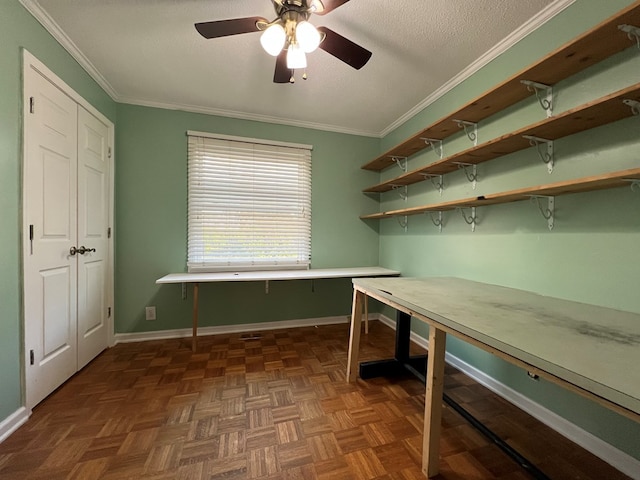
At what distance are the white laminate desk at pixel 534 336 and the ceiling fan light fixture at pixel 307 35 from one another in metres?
1.41

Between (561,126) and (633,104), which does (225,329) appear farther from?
(633,104)

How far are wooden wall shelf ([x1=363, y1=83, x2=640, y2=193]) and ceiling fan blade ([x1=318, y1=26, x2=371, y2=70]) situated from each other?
36.8 inches

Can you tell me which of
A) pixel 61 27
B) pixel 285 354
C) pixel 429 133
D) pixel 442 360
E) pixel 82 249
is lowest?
pixel 285 354

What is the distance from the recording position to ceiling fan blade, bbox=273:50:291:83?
5.27 feet

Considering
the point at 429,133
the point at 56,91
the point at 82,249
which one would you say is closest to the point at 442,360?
the point at 429,133

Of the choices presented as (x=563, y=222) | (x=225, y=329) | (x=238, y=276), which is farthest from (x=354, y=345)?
(x=225, y=329)

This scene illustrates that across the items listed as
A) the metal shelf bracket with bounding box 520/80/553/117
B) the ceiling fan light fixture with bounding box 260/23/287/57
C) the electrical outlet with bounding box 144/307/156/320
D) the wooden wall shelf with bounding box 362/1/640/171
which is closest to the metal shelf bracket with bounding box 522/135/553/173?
the metal shelf bracket with bounding box 520/80/553/117

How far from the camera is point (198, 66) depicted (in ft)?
6.89

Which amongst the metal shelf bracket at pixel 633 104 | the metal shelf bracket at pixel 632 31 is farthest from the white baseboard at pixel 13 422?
the metal shelf bracket at pixel 632 31

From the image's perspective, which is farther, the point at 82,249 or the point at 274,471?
the point at 82,249

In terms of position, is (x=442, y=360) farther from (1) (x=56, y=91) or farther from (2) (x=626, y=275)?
(1) (x=56, y=91)

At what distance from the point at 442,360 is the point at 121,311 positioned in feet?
9.59

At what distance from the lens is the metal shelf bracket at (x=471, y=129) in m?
2.04

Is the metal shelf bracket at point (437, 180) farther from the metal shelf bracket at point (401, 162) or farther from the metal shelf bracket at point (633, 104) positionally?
the metal shelf bracket at point (633, 104)
